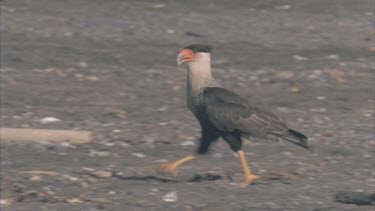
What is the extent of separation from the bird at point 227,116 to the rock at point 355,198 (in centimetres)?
49

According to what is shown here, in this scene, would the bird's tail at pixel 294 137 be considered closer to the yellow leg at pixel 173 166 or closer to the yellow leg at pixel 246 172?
the yellow leg at pixel 246 172

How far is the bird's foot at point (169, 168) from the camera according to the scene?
994 cm

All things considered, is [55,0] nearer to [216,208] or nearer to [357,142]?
[357,142]

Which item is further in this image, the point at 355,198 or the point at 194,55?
the point at 194,55

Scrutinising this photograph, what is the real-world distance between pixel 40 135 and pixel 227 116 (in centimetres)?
224

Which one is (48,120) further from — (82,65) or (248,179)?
(248,179)

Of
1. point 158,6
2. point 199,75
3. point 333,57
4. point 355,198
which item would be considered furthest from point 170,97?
point 158,6

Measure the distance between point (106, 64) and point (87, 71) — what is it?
385 millimetres

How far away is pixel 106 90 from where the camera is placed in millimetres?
13289

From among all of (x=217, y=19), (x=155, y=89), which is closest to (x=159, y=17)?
(x=217, y=19)

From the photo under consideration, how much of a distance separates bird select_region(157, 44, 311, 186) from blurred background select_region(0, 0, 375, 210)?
0.38m

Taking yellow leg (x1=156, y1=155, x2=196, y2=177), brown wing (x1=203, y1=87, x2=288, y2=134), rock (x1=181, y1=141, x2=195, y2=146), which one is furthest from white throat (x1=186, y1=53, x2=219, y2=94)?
rock (x1=181, y1=141, x2=195, y2=146)

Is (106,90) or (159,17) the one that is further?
(159,17)

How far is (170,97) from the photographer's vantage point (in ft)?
43.0
